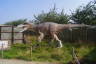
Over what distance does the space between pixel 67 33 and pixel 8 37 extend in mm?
6204

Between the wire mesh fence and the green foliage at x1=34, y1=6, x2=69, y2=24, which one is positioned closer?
the wire mesh fence

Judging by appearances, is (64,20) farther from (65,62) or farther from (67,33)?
(65,62)

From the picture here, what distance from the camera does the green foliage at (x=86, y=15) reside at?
37.2m

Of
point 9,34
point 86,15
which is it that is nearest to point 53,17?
point 86,15

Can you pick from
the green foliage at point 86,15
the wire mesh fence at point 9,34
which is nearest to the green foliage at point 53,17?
the green foliage at point 86,15

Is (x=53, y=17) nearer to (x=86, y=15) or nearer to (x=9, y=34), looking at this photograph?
(x=86, y=15)

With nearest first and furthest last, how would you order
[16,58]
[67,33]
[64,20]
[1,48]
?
[16,58] < [1,48] < [67,33] < [64,20]

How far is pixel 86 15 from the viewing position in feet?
127

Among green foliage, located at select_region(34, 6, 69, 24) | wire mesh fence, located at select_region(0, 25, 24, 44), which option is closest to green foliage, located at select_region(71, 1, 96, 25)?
green foliage, located at select_region(34, 6, 69, 24)

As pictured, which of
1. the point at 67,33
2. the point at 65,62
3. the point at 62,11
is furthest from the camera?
the point at 62,11

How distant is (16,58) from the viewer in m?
17.9

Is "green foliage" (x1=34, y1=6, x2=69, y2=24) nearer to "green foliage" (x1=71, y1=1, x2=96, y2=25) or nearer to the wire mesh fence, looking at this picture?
"green foliage" (x1=71, y1=1, x2=96, y2=25)

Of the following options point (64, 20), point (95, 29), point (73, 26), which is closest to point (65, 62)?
point (73, 26)

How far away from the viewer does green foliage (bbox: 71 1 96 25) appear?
37.2 meters
